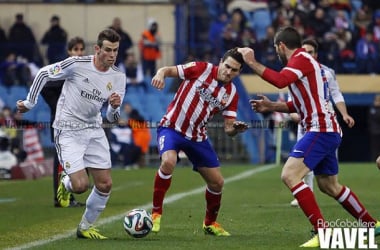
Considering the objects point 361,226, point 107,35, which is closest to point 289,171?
point 361,226

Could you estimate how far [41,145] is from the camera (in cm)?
2691

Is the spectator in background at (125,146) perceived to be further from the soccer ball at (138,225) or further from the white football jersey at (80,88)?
the soccer ball at (138,225)

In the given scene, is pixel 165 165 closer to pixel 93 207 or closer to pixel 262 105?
pixel 93 207

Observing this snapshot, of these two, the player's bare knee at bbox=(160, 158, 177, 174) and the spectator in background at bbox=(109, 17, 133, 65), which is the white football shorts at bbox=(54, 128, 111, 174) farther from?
the spectator in background at bbox=(109, 17, 133, 65)

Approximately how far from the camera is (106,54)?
1198cm

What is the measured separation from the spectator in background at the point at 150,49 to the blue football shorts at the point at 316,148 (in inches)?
783

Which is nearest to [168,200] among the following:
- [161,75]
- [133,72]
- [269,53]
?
[161,75]

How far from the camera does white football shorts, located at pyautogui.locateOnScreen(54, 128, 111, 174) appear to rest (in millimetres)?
12000

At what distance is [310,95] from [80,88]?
8.71ft

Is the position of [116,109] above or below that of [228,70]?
below

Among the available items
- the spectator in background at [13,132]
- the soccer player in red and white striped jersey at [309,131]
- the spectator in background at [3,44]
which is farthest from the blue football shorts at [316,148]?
the spectator in background at [3,44]

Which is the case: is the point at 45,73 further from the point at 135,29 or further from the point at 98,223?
the point at 135,29

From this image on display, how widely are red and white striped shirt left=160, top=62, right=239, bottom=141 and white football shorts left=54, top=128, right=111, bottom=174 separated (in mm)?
776

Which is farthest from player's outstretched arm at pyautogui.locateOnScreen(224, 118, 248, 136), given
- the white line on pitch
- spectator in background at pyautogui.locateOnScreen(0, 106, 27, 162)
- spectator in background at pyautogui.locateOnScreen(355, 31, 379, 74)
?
spectator in background at pyautogui.locateOnScreen(355, 31, 379, 74)
